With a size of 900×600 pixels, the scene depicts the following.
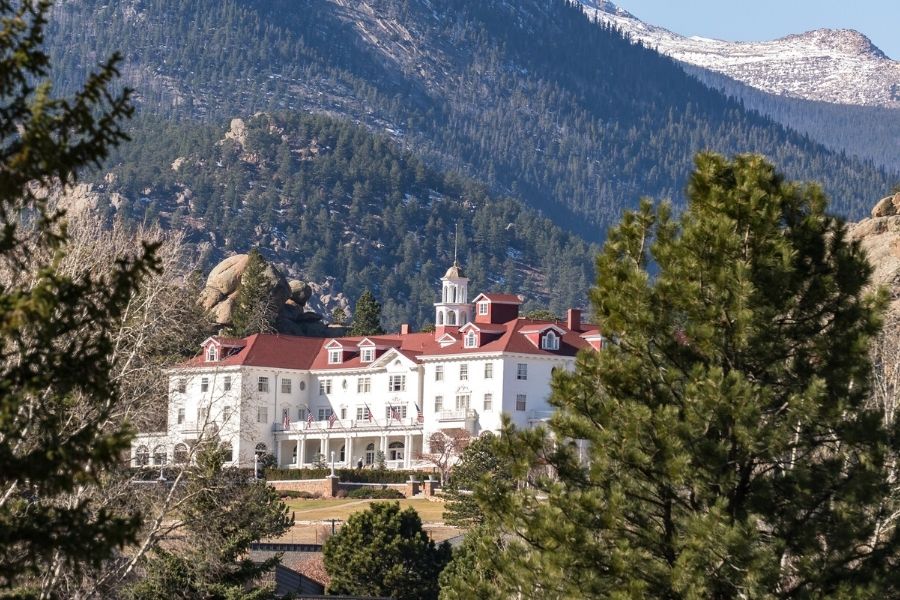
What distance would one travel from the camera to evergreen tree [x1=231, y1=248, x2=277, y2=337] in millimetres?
130750

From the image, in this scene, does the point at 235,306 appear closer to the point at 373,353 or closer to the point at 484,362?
the point at 373,353

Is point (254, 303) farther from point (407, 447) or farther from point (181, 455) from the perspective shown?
point (181, 455)

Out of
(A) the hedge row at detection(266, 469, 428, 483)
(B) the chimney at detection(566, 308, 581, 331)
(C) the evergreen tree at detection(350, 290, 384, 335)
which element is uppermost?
(C) the evergreen tree at detection(350, 290, 384, 335)

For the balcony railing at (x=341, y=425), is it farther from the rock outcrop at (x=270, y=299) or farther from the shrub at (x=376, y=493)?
the rock outcrop at (x=270, y=299)

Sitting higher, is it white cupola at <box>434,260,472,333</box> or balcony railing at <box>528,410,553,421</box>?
white cupola at <box>434,260,472,333</box>

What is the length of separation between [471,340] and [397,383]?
6.40m

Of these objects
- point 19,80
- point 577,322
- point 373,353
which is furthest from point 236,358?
point 19,80

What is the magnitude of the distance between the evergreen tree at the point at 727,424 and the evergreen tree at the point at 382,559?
111 ft

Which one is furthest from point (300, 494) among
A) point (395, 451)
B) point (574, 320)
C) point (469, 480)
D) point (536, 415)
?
point (574, 320)

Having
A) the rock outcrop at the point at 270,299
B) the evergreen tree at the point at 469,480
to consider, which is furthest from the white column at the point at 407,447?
the rock outcrop at the point at 270,299

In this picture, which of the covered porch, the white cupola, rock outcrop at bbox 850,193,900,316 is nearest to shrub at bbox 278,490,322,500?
the covered porch

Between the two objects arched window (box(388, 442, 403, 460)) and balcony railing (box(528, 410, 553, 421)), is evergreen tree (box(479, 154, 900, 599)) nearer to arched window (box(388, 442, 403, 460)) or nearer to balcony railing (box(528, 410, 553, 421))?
balcony railing (box(528, 410, 553, 421))

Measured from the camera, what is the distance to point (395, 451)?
11381 cm

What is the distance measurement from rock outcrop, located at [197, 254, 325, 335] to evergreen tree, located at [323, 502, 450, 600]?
233 feet
